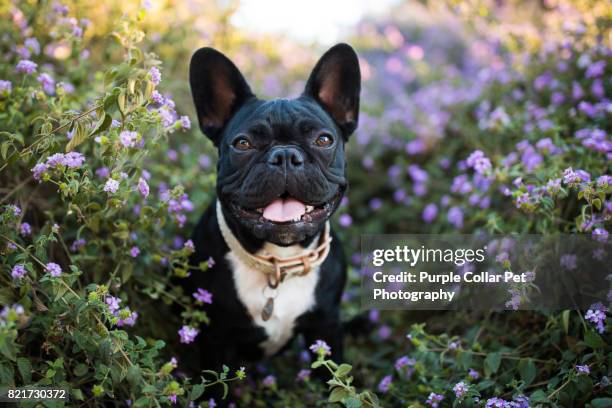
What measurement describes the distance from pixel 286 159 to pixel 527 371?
1.44m

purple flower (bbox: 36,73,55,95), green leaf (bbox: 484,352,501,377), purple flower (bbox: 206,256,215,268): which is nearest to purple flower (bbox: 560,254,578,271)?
green leaf (bbox: 484,352,501,377)

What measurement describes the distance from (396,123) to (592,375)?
3.06 meters

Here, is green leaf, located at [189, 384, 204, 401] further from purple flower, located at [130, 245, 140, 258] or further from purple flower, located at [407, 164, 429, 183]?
purple flower, located at [407, 164, 429, 183]

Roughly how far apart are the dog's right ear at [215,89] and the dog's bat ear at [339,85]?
354 mm

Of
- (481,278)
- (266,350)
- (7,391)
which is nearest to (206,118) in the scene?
(266,350)

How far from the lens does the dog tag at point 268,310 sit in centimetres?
262

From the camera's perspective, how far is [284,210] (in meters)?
2.45

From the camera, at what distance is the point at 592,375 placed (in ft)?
7.49

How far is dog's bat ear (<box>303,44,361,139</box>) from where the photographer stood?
2732 mm

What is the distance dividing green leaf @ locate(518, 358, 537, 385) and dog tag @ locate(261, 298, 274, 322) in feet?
3.87

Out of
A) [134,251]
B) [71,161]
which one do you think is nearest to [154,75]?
[71,161]

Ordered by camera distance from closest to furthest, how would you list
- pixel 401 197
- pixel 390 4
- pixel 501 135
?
pixel 501 135, pixel 401 197, pixel 390 4

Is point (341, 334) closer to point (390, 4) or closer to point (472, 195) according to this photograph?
point (472, 195)

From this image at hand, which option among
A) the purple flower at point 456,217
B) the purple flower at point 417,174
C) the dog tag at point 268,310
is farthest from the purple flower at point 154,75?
the purple flower at point 417,174
